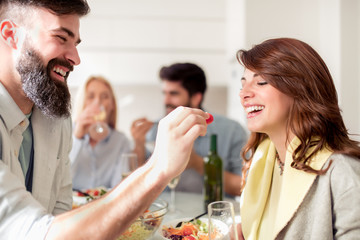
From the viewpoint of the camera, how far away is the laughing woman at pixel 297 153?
87 centimetres

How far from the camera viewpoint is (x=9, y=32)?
97cm

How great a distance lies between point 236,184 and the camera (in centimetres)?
178

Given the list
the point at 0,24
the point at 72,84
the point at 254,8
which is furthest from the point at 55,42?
the point at 72,84

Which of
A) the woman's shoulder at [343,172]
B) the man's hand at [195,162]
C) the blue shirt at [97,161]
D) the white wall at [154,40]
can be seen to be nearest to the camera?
the woman's shoulder at [343,172]

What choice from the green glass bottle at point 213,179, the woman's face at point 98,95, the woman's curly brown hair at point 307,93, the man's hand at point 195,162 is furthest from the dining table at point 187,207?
the woman's face at point 98,95

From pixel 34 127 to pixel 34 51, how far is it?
0.32m


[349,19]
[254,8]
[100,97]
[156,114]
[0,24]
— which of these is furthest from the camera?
[156,114]

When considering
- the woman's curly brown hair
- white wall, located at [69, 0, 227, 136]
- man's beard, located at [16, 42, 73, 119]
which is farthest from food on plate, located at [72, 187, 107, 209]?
white wall, located at [69, 0, 227, 136]

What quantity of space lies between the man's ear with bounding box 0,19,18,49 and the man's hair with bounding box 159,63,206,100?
128cm

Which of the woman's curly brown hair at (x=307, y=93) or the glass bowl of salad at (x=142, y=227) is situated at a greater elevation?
the woman's curly brown hair at (x=307, y=93)

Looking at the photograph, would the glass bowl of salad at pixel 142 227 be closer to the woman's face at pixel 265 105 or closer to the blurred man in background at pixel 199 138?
the woman's face at pixel 265 105

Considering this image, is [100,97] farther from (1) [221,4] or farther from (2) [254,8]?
(1) [221,4]

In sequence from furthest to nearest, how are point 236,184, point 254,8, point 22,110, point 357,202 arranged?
1. point 254,8
2. point 236,184
3. point 22,110
4. point 357,202

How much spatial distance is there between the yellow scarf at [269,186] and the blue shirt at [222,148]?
853mm
